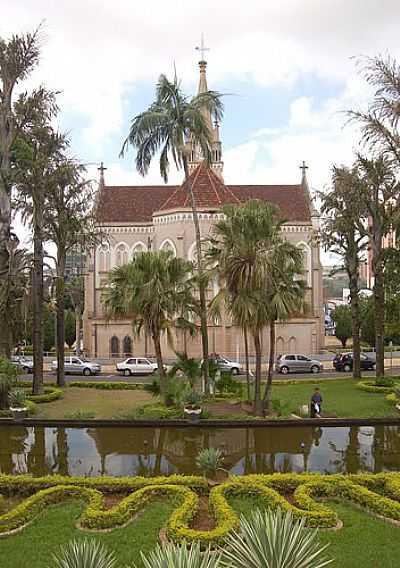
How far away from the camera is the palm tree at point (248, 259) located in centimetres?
1898

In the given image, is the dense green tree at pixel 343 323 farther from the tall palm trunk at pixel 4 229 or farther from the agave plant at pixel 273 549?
the agave plant at pixel 273 549

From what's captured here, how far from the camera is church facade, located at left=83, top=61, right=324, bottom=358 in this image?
45062 mm

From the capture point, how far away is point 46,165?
2492 centimetres

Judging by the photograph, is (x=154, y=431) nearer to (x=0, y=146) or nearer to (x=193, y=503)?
(x=193, y=503)

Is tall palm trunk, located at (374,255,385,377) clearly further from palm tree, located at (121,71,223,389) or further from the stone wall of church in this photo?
the stone wall of church

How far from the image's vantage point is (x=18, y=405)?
65.0 ft

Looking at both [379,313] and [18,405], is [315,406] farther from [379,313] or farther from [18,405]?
[379,313]

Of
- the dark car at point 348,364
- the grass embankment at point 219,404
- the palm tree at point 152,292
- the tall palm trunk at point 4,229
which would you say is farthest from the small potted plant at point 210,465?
the dark car at point 348,364

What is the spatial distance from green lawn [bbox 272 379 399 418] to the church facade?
15.4 meters

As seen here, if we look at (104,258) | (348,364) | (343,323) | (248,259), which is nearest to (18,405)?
(248,259)

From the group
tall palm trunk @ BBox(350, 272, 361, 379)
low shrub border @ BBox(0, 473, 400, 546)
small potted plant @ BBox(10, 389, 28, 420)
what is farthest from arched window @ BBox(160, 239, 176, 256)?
low shrub border @ BBox(0, 473, 400, 546)

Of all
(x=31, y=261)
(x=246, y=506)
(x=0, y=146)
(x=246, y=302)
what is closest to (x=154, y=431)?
(x=246, y=302)

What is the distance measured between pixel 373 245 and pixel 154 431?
15705mm

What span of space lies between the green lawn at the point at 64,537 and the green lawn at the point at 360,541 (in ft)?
5.32
